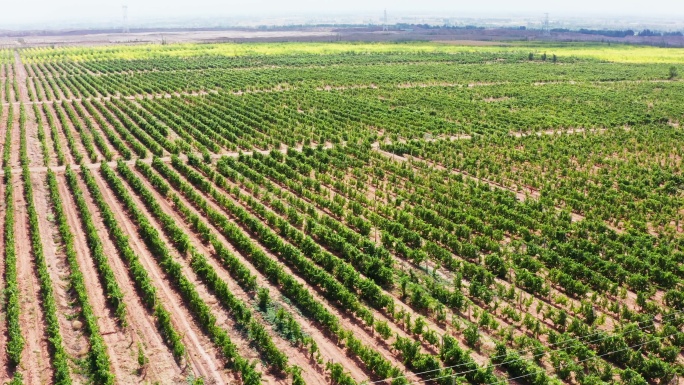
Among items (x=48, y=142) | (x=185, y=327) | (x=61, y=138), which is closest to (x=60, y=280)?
(x=185, y=327)

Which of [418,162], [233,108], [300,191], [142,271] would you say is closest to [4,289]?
[142,271]

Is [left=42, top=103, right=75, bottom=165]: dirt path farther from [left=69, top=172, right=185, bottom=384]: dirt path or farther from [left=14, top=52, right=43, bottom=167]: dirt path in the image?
[left=69, top=172, right=185, bottom=384]: dirt path

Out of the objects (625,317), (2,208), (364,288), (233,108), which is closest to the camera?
(625,317)

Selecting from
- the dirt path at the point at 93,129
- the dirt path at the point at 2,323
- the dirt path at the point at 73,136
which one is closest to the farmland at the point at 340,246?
the dirt path at the point at 2,323

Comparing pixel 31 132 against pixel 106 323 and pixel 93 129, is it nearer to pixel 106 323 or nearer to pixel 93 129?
pixel 93 129

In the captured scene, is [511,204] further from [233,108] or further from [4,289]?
[233,108]
